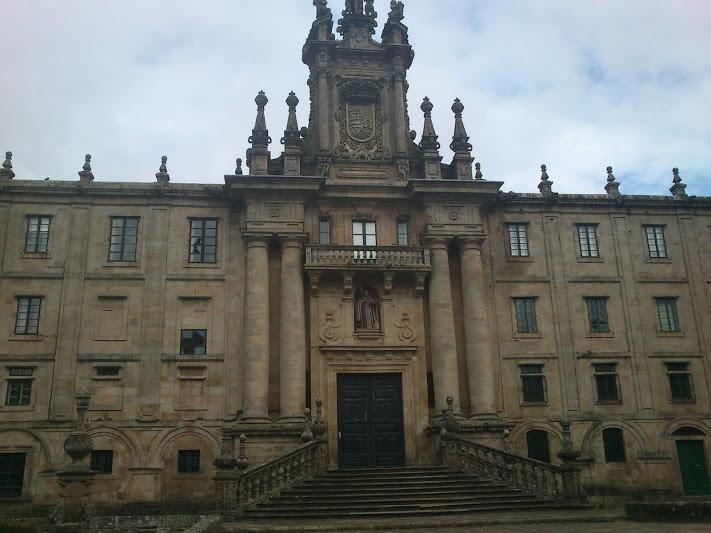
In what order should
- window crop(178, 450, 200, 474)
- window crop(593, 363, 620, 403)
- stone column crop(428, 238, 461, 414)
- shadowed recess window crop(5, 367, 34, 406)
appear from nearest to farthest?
window crop(178, 450, 200, 474) < shadowed recess window crop(5, 367, 34, 406) < stone column crop(428, 238, 461, 414) < window crop(593, 363, 620, 403)

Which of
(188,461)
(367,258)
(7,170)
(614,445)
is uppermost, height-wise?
(7,170)

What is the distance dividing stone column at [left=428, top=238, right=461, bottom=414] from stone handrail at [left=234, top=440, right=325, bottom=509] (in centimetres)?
644

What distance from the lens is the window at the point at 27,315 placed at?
3028 centimetres

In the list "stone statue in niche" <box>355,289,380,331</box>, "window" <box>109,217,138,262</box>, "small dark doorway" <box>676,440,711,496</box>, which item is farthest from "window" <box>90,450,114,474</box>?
"small dark doorway" <box>676,440,711,496</box>

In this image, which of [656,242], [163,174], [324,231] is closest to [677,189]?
[656,242]

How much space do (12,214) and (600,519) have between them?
86.4 feet

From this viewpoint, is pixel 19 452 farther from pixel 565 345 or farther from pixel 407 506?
pixel 565 345

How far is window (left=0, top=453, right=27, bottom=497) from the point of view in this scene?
92.9 feet

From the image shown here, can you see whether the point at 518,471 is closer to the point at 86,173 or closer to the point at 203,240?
the point at 203,240

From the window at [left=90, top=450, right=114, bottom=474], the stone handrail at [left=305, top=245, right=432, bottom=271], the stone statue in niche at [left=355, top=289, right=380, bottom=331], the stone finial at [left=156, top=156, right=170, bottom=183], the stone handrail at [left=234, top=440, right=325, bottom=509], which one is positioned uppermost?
the stone finial at [left=156, top=156, right=170, bottom=183]

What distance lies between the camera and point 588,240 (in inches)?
1371

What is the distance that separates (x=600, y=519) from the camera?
68.4 feet

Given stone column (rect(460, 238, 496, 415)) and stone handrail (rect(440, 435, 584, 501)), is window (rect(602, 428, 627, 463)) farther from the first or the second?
stone handrail (rect(440, 435, 584, 501))

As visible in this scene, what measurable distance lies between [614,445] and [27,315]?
1024 inches
